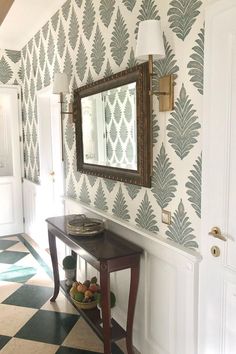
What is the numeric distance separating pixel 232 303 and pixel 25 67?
426cm

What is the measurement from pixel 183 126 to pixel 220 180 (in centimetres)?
37

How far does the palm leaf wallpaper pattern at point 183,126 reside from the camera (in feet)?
5.56

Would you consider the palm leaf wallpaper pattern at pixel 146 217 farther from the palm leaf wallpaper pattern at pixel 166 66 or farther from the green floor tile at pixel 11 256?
the green floor tile at pixel 11 256

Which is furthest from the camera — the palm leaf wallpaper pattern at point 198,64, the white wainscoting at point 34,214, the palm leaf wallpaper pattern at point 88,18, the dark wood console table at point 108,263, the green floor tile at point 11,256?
the white wainscoting at point 34,214

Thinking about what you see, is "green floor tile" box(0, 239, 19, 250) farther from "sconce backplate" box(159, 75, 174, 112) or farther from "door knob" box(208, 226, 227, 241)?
"door knob" box(208, 226, 227, 241)

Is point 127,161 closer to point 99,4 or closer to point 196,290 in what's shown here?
point 196,290

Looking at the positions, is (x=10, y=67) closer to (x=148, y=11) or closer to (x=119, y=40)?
(x=119, y=40)

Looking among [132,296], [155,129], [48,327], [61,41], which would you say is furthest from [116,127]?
[48,327]

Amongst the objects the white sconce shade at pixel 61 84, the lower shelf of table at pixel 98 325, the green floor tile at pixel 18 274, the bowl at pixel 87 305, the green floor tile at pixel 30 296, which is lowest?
the green floor tile at pixel 30 296

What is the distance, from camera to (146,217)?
7.04 feet

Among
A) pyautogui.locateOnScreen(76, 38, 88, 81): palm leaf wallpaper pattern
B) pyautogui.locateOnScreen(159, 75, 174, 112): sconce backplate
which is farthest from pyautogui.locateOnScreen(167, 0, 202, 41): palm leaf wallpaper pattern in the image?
pyautogui.locateOnScreen(76, 38, 88, 81): palm leaf wallpaper pattern

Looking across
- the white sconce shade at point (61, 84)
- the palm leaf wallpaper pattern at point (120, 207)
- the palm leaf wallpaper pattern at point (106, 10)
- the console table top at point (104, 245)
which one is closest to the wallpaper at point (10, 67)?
the white sconce shade at point (61, 84)

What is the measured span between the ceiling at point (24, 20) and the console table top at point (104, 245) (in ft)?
7.36

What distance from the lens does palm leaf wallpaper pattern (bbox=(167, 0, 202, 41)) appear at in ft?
5.33
